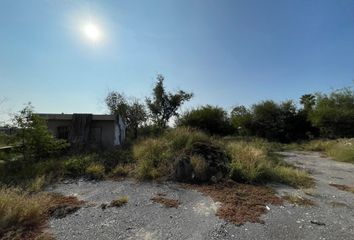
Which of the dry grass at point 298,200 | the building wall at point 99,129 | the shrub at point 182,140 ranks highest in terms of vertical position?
the building wall at point 99,129

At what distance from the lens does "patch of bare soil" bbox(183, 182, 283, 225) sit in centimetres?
514

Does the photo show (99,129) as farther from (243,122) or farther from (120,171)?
(243,122)

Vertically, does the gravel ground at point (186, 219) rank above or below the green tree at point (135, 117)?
below

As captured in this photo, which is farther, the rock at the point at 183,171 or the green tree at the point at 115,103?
the green tree at the point at 115,103

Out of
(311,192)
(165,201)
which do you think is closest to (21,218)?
(165,201)

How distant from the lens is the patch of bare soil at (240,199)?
514 cm

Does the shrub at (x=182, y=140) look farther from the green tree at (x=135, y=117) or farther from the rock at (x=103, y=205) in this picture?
the green tree at (x=135, y=117)

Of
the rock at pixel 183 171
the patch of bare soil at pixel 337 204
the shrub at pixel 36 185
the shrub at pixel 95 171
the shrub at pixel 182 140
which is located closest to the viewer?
the patch of bare soil at pixel 337 204

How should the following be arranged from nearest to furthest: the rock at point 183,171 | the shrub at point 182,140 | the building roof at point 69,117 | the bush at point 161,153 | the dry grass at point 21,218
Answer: the dry grass at point 21,218 → the rock at point 183,171 → the bush at point 161,153 → the shrub at point 182,140 → the building roof at point 69,117

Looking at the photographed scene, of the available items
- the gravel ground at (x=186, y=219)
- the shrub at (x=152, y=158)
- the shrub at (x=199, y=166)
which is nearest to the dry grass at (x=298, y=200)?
the gravel ground at (x=186, y=219)

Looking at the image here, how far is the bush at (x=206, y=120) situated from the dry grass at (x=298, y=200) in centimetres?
1576

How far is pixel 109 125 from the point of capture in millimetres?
14172

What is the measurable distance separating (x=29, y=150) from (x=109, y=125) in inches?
185

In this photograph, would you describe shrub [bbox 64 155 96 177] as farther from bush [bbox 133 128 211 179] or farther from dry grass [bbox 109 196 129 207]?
dry grass [bbox 109 196 129 207]
